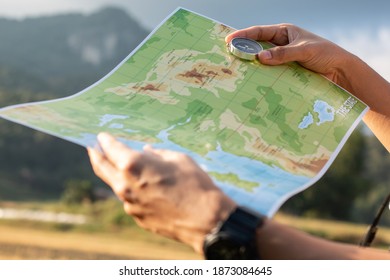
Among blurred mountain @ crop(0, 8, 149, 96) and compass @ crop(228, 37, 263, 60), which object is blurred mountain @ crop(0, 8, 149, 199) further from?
compass @ crop(228, 37, 263, 60)

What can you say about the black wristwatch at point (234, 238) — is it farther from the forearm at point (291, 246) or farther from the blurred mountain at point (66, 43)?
the blurred mountain at point (66, 43)

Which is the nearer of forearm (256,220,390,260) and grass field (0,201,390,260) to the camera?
forearm (256,220,390,260)

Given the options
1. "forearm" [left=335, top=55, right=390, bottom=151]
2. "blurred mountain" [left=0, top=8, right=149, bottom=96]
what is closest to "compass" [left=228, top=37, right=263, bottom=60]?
"forearm" [left=335, top=55, right=390, bottom=151]

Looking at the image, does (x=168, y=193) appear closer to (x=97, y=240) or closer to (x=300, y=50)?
(x=300, y=50)

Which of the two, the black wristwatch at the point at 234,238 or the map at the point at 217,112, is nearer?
the black wristwatch at the point at 234,238

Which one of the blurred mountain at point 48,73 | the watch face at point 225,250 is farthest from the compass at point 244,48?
the blurred mountain at point 48,73

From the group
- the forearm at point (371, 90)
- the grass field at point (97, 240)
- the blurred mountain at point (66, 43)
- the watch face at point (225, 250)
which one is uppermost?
the watch face at point (225, 250)

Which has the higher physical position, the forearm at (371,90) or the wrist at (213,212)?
the wrist at (213,212)

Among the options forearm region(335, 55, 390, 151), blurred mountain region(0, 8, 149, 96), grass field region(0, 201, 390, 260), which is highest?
forearm region(335, 55, 390, 151)
